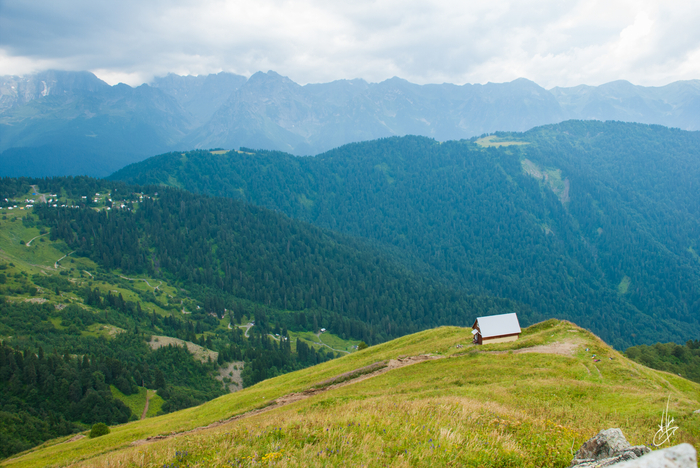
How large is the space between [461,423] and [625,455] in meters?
7.07

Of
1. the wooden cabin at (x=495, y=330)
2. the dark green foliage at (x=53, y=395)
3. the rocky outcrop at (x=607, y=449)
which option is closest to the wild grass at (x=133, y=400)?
the dark green foliage at (x=53, y=395)

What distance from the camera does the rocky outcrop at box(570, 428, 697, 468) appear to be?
4.09 m

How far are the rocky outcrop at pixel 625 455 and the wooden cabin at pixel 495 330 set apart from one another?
43221mm

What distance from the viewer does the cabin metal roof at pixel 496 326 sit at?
51.6 m

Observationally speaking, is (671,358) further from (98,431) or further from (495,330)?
(98,431)

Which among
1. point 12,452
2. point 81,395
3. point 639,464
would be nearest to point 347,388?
point 639,464

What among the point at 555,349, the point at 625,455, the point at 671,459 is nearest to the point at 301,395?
the point at 555,349

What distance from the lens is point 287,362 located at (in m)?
148

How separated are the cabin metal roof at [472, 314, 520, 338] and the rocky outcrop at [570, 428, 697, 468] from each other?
43.2 m

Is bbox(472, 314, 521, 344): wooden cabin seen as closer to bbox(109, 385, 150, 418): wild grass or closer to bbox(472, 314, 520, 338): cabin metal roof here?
bbox(472, 314, 520, 338): cabin metal roof

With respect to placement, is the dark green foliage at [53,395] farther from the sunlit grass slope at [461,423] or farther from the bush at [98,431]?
the sunlit grass slope at [461,423]

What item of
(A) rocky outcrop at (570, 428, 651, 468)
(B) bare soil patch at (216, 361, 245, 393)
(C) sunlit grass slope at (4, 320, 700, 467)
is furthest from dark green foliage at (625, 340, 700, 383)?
(B) bare soil patch at (216, 361, 245, 393)

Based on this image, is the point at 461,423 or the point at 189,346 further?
the point at 189,346

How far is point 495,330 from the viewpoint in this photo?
170 feet
